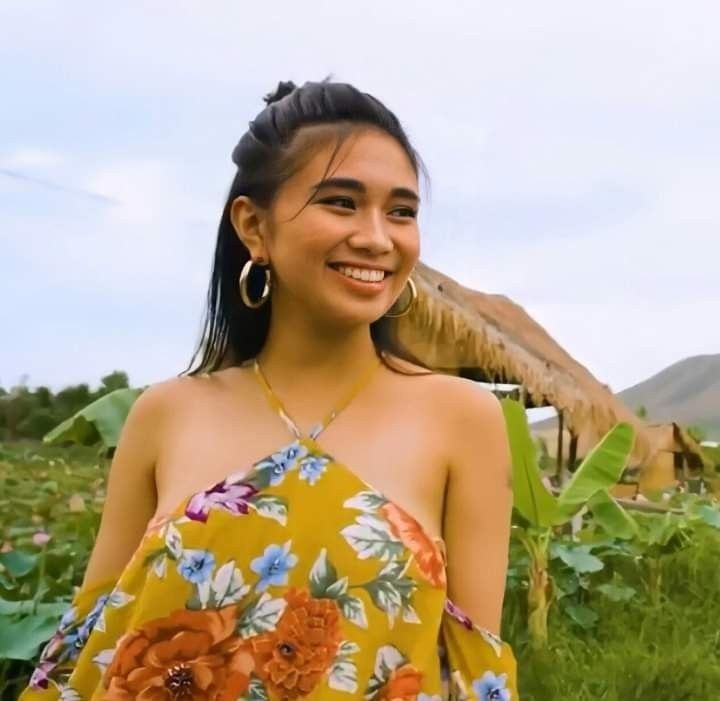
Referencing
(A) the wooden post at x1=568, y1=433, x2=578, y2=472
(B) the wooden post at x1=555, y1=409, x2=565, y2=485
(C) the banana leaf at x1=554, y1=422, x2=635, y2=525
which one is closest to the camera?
(C) the banana leaf at x1=554, y1=422, x2=635, y2=525

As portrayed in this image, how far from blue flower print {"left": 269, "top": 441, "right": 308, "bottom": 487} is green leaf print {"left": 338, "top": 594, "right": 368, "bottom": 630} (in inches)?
5.1

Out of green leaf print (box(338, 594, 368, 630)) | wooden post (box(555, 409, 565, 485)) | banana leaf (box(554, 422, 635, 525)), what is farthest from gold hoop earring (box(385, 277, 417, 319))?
wooden post (box(555, 409, 565, 485))

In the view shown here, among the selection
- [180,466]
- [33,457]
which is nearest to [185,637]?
[180,466]

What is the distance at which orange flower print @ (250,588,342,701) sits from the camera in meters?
1.15

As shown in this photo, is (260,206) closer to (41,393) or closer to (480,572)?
(480,572)

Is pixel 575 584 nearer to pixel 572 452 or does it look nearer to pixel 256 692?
pixel 256 692

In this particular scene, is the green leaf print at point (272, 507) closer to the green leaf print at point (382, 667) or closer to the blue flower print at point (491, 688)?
the green leaf print at point (382, 667)

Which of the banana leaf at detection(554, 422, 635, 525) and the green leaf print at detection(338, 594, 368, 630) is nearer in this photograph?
the green leaf print at detection(338, 594, 368, 630)

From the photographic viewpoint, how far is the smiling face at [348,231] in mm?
1214

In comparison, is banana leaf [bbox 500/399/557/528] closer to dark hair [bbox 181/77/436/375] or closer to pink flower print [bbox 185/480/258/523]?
dark hair [bbox 181/77/436/375]

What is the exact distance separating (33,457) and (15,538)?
3482 mm

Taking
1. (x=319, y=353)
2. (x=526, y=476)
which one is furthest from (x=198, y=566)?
(x=526, y=476)

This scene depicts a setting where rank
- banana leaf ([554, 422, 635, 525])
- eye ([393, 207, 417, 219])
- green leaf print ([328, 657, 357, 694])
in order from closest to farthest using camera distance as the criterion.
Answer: green leaf print ([328, 657, 357, 694]) → eye ([393, 207, 417, 219]) → banana leaf ([554, 422, 635, 525])

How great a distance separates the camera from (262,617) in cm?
116
